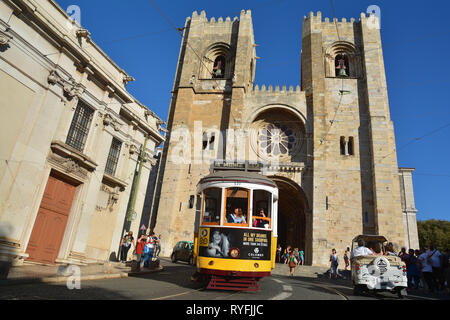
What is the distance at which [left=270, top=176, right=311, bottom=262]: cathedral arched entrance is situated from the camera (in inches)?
823

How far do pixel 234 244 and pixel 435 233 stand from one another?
43.8 metres

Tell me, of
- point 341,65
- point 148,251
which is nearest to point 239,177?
point 148,251

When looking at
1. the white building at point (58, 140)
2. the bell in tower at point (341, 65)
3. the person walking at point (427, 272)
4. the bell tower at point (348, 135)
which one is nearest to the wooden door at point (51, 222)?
the white building at point (58, 140)

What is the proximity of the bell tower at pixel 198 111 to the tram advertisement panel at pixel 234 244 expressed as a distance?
1278 centimetres

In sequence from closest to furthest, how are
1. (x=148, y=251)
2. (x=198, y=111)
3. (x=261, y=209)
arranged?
(x=261, y=209) < (x=148, y=251) < (x=198, y=111)

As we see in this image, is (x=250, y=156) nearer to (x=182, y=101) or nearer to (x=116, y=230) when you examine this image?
(x=182, y=101)

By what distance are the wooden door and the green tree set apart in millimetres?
42403

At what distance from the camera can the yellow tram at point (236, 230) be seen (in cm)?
599

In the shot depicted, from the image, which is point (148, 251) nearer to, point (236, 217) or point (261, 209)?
point (236, 217)

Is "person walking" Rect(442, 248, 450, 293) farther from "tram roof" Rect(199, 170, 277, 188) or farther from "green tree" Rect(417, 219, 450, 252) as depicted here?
"green tree" Rect(417, 219, 450, 252)

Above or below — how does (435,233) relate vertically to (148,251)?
above

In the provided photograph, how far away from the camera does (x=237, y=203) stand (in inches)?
262

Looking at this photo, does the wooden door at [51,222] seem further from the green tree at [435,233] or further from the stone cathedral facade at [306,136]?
the green tree at [435,233]

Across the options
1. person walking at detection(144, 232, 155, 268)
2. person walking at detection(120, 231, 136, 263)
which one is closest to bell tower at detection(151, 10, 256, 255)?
person walking at detection(120, 231, 136, 263)
